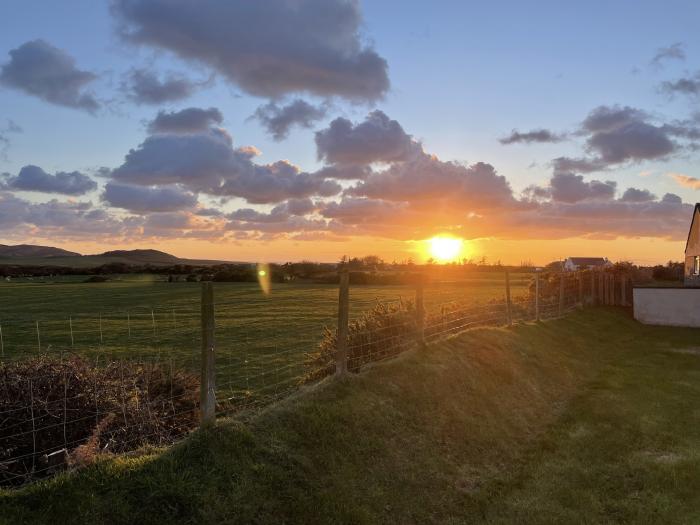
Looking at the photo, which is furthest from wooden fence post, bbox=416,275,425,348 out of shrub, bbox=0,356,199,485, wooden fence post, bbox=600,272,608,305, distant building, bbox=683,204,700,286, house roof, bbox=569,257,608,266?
house roof, bbox=569,257,608,266

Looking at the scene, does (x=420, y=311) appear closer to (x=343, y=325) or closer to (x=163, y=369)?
(x=343, y=325)

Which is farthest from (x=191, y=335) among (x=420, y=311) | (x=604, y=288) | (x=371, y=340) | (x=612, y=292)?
(x=612, y=292)

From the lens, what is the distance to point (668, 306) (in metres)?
26.9

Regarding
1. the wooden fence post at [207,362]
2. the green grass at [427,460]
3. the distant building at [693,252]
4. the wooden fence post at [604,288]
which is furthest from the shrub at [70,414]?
the distant building at [693,252]

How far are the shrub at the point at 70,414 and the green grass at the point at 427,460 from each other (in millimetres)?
1131

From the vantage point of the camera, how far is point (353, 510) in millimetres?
5758

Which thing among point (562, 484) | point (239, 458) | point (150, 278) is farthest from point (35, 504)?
point (150, 278)

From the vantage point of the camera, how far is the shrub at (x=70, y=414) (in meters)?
6.04

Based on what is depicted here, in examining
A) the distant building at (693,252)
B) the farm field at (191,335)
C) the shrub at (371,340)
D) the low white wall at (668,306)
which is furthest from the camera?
the distant building at (693,252)

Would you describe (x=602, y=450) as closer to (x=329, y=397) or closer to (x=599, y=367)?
(x=329, y=397)

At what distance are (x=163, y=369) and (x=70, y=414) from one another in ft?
8.23

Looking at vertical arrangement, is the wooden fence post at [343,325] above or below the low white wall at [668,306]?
above

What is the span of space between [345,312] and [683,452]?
18.6ft

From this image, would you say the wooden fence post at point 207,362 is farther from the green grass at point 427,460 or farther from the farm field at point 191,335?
the farm field at point 191,335
